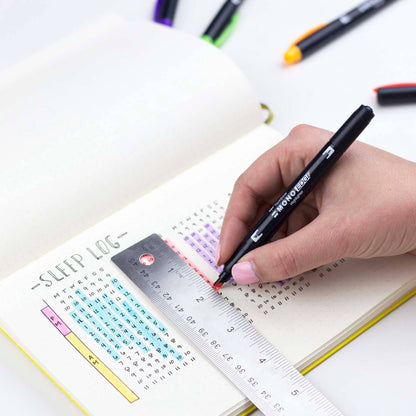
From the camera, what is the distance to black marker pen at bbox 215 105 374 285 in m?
0.85

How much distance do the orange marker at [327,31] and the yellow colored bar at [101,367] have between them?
2.17 feet

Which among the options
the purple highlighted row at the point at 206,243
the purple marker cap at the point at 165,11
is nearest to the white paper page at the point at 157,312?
the purple highlighted row at the point at 206,243

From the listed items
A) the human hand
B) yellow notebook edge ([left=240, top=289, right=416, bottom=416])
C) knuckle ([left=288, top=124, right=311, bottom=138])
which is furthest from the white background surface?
knuckle ([left=288, top=124, right=311, bottom=138])

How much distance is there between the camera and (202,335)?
0.83 meters

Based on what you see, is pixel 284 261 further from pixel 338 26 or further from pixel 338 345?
pixel 338 26

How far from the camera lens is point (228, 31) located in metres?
1.34

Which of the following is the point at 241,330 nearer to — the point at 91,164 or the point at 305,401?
the point at 305,401

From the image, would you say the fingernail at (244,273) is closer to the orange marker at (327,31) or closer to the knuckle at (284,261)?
the knuckle at (284,261)

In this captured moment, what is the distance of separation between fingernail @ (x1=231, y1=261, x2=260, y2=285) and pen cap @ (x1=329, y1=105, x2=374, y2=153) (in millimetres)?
172

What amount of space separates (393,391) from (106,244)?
1.33 ft

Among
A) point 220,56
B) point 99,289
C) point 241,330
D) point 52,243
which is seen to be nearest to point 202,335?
point 241,330

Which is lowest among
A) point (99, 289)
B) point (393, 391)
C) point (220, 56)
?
point (393, 391)

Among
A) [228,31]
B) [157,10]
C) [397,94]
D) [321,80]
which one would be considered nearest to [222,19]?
[228,31]

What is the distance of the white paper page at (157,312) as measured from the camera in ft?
2.62
